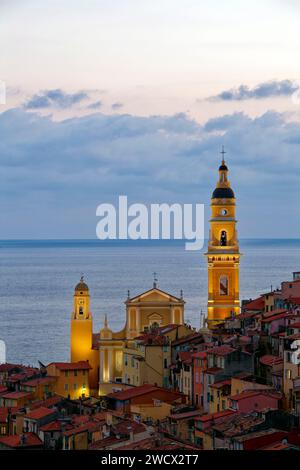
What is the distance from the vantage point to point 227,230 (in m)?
42.5

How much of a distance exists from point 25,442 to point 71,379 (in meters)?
8.80

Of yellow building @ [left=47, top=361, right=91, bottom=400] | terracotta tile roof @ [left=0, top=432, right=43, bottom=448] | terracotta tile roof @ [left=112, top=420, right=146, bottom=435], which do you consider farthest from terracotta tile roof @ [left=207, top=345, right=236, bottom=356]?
yellow building @ [left=47, top=361, right=91, bottom=400]

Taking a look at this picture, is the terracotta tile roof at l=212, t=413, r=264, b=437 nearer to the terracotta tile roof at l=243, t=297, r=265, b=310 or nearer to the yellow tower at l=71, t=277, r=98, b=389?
the terracotta tile roof at l=243, t=297, r=265, b=310

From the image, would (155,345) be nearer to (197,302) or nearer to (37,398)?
(37,398)

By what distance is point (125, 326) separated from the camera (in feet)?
131

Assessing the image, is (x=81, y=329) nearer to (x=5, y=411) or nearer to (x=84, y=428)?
(x=5, y=411)

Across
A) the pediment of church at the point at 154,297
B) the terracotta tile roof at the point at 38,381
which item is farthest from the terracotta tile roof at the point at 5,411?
the pediment of church at the point at 154,297

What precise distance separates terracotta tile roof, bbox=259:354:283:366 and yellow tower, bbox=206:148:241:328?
10.9m

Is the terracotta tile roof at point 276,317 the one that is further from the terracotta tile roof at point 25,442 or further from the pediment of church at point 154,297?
the terracotta tile roof at point 25,442

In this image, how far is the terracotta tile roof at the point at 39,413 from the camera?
1192 inches

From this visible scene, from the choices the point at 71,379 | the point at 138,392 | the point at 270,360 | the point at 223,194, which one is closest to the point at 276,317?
the point at 270,360

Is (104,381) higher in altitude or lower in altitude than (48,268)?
lower
